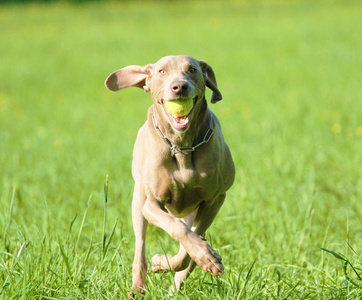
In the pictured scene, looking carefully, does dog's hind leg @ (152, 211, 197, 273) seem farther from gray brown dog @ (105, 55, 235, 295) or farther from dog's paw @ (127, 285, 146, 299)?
dog's paw @ (127, 285, 146, 299)

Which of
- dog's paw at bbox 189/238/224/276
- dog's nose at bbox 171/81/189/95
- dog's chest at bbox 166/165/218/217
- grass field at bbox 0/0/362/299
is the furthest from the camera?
grass field at bbox 0/0/362/299

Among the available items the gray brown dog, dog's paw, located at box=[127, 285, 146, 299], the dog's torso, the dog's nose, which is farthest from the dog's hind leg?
the dog's nose

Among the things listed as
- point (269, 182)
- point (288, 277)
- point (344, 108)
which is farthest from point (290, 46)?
point (288, 277)

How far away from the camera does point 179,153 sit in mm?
2779

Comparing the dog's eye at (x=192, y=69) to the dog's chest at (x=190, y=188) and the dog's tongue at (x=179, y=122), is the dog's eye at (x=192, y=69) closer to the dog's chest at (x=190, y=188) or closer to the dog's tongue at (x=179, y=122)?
the dog's tongue at (x=179, y=122)

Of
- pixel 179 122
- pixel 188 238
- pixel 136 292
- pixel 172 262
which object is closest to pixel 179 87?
pixel 179 122

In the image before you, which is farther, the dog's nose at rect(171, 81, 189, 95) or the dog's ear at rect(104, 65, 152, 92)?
A: the dog's ear at rect(104, 65, 152, 92)

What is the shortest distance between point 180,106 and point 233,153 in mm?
4195

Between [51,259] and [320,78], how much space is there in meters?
9.98

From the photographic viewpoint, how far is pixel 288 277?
Result: 3.44 metres

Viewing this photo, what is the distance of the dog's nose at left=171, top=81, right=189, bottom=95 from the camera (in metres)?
2.60

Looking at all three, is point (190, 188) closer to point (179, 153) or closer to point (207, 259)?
point (179, 153)

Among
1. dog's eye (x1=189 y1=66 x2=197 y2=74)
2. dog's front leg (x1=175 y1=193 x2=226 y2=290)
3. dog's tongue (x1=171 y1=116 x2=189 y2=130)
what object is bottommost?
dog's front leg (x1=175 y1=193 x2=226 y2=290)

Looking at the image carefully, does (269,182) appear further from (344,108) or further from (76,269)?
(344,108)
